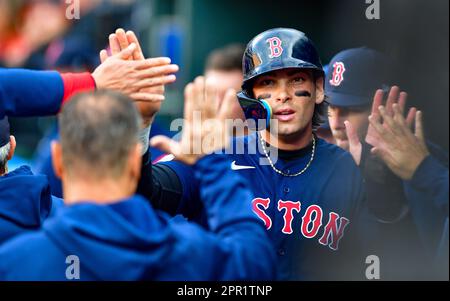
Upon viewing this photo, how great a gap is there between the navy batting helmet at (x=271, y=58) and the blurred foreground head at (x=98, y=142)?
1082 millimetres

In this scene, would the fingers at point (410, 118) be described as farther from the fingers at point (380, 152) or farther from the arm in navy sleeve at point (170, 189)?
the arm in navy sleeve at point (170, 189)

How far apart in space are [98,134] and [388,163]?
6.16 feet

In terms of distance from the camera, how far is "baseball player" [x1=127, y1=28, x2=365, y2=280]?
3.38 meters

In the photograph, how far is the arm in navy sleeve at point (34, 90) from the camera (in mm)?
→ 3041

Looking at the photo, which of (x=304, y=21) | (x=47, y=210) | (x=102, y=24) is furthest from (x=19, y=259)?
(x=102, y=24)

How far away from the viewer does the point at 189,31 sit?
7.39m

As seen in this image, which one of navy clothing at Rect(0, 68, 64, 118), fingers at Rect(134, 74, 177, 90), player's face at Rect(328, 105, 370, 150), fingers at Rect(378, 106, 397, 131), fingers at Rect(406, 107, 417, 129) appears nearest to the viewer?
navy clothing at Rect(0, 68, 64, 118)

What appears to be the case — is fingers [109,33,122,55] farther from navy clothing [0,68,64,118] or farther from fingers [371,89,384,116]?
fingers [371,89,384,116]

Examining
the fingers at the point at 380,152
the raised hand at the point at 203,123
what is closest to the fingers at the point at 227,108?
the raised hand at the point at 203,123

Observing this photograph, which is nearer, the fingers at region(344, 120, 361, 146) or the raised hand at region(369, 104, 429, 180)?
the raised hand at region(369, 104, 429, 180)

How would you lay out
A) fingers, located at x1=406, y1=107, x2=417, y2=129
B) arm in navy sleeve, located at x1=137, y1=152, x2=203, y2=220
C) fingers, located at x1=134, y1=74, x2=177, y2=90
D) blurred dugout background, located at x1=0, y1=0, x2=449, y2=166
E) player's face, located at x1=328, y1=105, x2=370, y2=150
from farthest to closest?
1. blurred dugout background, located at x1=0, y1=0, x2=449, y2=166
2. player's face, located at x1=328, y1=105, x2=370, y2=150
3. fingers, located at x1=406, y1=107, x2=417, y2=129
4. arm in navy sleeve, located at x1=137, y1=152, x2=203, y2=220
5. fingers, located at x1=134, y1=74, x2=177, y2=90

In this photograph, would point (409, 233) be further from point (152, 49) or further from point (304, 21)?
point (152, 49)

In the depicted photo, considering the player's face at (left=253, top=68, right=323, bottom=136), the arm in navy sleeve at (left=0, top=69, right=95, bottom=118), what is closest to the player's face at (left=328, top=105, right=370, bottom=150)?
the player's face at (left=253, top=68, right=323, bottom=136)

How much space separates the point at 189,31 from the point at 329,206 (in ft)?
13.6
